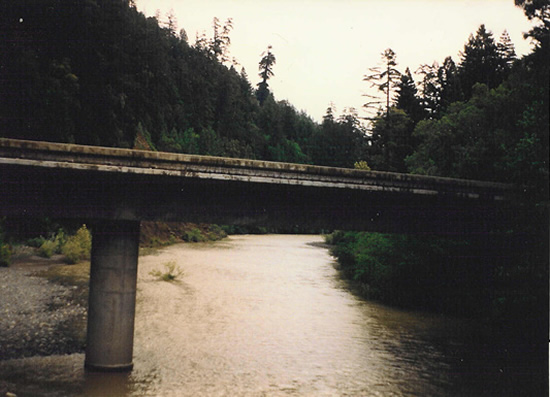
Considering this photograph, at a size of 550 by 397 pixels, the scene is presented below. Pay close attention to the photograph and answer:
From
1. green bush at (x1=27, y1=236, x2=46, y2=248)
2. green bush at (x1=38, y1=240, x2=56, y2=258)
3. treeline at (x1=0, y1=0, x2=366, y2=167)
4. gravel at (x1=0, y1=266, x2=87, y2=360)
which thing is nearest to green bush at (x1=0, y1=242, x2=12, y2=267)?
gravel at (x1=0, y1=266, x2=87, y2=360)

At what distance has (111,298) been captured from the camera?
12.9m

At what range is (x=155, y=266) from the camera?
37.4m

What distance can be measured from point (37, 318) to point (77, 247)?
18.3 meters

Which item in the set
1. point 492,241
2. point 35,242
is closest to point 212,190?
point 492,241

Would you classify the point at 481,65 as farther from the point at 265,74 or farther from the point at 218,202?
the point at 265,74

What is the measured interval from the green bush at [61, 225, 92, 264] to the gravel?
25.4ft

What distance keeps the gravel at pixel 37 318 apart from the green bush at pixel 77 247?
774 cm

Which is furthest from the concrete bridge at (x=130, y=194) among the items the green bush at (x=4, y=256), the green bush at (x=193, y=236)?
the green bush at (x=193, y=236)

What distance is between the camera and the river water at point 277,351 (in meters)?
13.1

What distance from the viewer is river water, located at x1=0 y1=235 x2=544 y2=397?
13.1 m

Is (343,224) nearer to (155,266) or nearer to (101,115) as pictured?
(155,266)

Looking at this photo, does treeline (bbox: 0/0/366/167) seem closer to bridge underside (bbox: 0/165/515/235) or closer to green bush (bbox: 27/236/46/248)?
green bush (bbox: 27/236/46/248)

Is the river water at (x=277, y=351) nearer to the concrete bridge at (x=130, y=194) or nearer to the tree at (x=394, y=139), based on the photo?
the concrete bridge at (x=130, y=194)

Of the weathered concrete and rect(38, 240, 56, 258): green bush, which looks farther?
rect(38, 240, 56, 258): green bush
